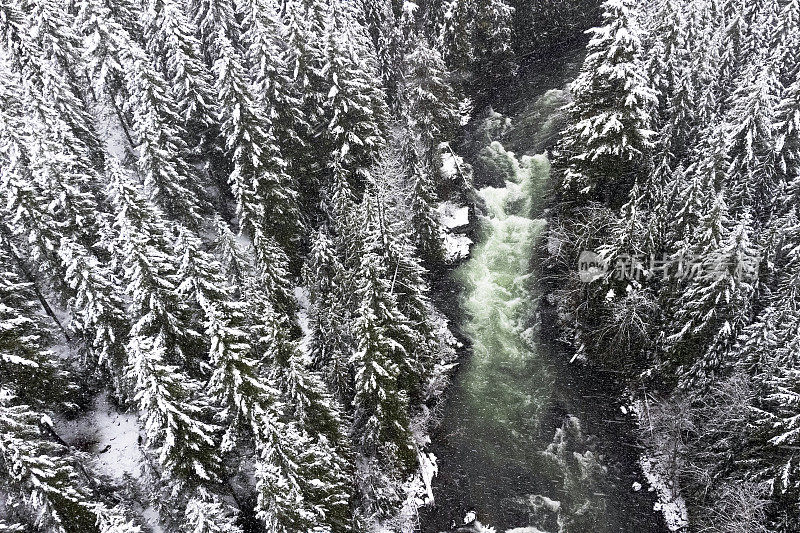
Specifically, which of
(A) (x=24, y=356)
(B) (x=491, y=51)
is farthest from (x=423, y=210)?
(B) (x=491, y=51)

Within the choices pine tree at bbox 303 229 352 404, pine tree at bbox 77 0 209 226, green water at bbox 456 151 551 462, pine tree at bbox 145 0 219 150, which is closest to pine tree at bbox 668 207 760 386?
green water at bbox 456 151 551 462

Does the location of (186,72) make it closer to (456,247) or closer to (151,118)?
(151,118)

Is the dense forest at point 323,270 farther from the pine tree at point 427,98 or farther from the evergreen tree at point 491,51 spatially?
the evergreen tree at point 491,51

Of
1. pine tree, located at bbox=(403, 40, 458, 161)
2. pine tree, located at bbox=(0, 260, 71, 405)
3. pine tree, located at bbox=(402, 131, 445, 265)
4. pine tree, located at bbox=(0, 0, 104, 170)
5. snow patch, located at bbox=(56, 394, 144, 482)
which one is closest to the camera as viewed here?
pine tree, located at bbox=(0, 260, 71, 405)

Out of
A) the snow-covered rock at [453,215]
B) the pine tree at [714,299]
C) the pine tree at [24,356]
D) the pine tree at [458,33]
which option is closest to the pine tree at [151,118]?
the pine tree at [24,356]

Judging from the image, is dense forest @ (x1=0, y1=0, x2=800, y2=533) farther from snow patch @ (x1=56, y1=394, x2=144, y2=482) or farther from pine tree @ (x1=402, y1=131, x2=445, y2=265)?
pine tree @ (x1=402, y1=131, x2=445, y2=265)

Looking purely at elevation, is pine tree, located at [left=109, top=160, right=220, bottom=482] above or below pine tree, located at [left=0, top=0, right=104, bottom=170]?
below
